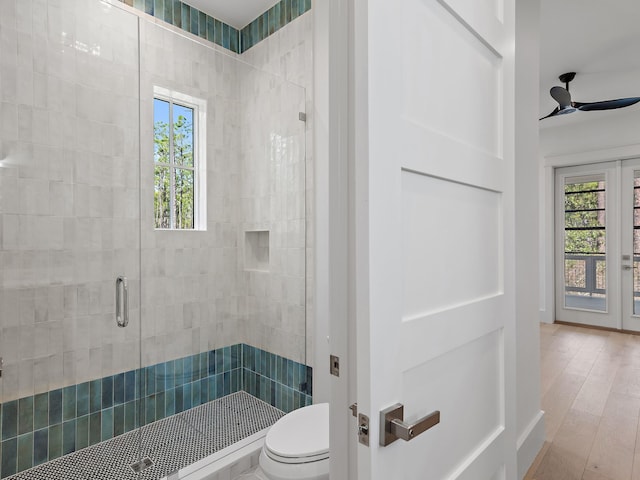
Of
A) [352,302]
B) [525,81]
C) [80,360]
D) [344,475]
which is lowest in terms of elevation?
[80,360]

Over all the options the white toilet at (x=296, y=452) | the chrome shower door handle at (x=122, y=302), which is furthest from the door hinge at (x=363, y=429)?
the chrome shower door handle at (x=122, y=302)

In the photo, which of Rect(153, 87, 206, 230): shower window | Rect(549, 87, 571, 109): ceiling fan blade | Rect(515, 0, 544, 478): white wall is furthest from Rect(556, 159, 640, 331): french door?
Rect(153, 87, 206, 230): shower window

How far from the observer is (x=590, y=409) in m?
2.52

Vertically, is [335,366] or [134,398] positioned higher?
[335,366]

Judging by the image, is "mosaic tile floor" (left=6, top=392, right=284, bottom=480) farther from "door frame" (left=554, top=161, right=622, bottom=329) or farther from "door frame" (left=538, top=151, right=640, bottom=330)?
A: "door frame" (left=554, top=161, right=622, bottom=329)

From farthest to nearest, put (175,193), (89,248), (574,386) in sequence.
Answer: (574,386)
(175,193)
(89,248)

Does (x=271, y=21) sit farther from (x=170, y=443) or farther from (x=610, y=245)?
(x=610, y=245)

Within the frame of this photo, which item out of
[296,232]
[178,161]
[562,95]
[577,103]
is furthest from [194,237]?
[577,103]

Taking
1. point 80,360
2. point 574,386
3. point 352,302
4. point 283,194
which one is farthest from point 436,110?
point 574,386

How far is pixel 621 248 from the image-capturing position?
15.2 ft

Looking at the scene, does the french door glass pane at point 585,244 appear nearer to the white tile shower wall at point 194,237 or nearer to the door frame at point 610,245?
the door frame at point 610,245

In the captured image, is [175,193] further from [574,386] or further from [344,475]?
[574,386]

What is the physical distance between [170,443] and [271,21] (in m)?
2.79

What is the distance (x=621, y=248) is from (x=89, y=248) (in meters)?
5.66
